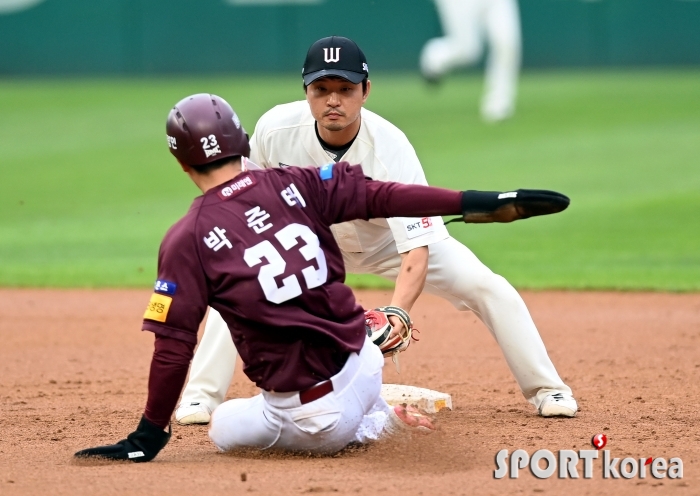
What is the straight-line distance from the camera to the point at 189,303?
11.5 feet

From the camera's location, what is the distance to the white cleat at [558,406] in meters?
4.77

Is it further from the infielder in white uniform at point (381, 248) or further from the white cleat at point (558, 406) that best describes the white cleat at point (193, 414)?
the white cleat at point (558, 406)

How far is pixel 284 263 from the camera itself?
11.7 feet

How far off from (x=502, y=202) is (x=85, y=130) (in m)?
16.4

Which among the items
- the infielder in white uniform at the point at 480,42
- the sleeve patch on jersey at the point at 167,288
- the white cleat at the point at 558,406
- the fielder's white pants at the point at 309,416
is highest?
the infielder in white uniform at the point at 480,42

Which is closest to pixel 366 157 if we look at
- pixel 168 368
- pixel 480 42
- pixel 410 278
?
pixel 410 278

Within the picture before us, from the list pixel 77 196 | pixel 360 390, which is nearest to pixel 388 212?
pixel 360 390

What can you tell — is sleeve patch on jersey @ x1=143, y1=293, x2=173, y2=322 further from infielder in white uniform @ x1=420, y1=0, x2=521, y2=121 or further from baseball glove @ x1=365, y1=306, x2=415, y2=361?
infielder in white uniform @ x1=420, y1=0, x2=521, y2=121

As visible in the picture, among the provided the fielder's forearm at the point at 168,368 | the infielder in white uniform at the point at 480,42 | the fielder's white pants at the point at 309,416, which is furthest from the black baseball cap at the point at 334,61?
the infielder in white uniform at the point at 480,42

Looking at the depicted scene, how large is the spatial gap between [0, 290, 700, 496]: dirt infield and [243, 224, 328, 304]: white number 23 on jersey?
628 mm

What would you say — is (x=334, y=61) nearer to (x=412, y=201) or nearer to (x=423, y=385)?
(x=412, y=201)

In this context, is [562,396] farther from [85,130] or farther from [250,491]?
[85,130]

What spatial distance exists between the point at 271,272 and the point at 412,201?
0.55 m

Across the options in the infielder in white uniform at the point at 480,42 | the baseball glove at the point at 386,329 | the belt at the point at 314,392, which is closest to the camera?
the belt at the point at 314,392
